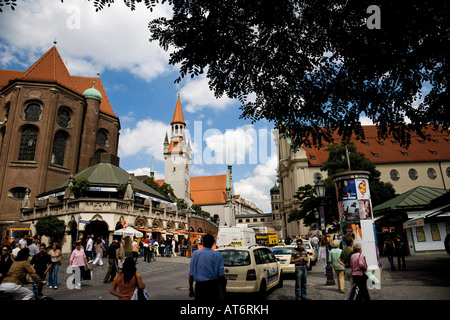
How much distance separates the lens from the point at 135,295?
16.5 ft

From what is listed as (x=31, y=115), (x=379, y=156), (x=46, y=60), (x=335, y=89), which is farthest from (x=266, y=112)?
(x=379, y=156)

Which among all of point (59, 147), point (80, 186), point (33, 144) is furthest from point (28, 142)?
point (80, 186)

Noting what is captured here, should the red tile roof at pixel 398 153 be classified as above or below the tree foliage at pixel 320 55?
above

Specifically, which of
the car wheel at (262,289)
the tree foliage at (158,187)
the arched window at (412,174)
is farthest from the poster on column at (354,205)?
the arched window at (412,174)

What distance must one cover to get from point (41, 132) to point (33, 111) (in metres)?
3.61

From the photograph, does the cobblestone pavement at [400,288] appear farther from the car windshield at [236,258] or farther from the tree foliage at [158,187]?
the tree foliage at [158,187]

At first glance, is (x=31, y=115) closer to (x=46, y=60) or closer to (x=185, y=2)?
(x=46, y=60)

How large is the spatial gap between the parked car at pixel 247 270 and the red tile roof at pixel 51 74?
4190 cm

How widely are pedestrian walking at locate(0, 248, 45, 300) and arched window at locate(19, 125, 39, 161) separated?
38.2 meters

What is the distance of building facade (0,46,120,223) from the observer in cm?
3725

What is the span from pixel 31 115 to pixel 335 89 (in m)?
44.0

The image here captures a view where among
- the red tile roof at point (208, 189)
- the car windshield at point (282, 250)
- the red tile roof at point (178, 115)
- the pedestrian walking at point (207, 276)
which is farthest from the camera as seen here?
the red tile roof at point (208, 189)

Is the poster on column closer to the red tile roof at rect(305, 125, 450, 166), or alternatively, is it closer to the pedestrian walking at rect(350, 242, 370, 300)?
the pedestrian walking at rect(350, 242, 370, 300)

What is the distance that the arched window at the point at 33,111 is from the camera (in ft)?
130
